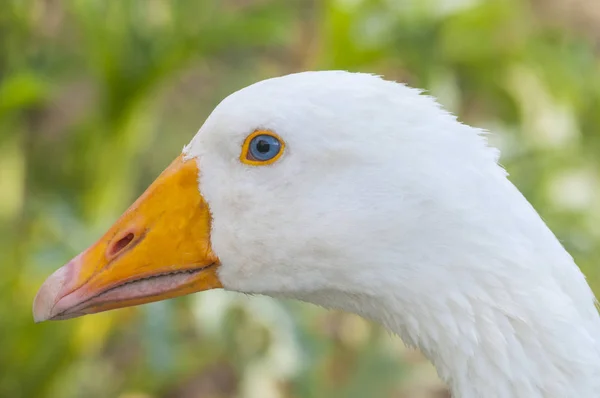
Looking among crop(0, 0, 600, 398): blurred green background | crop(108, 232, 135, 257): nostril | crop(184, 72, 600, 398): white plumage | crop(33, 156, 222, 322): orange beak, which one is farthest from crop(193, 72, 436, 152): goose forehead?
crop(0, 0, 600, 398): blurred green background

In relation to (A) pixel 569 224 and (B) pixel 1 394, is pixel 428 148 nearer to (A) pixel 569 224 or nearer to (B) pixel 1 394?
(A) pixel 569 224

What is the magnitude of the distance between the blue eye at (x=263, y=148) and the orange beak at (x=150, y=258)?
16 centimetres

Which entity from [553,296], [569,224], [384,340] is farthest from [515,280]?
[384,340]

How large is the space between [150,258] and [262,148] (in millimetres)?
336

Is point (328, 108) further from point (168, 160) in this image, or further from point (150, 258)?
point (168, 160)

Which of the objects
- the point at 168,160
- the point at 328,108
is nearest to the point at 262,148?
the point at 328,108

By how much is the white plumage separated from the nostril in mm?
272

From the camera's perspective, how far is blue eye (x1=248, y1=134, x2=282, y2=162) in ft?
4.70

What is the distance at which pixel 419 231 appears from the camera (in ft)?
4.50

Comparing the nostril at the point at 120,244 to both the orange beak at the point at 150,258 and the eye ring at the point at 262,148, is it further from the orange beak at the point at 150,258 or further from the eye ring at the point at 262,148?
the eye ring at the point at 262,148

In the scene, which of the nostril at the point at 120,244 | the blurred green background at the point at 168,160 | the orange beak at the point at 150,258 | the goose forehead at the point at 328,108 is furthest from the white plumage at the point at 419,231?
the blurred green background at the point at 168,160

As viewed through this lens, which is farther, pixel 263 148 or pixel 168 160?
pixel 168 160

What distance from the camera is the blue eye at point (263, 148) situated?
4.70ft

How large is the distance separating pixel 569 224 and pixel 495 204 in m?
1.72
